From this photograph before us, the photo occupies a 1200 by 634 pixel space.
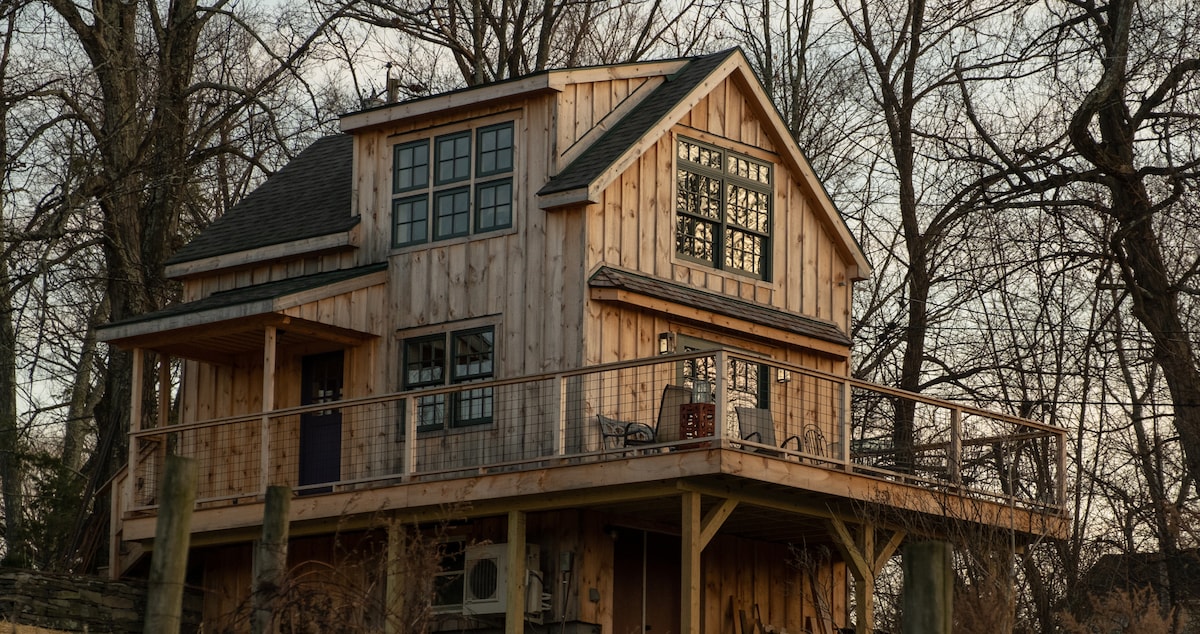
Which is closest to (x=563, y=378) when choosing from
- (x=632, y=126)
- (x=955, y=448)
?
(x=632, y=126)

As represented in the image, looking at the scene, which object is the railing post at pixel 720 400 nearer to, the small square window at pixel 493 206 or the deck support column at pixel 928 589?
the small square window at pixel 493 206

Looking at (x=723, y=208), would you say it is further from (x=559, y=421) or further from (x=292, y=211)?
(x=292, y=211)

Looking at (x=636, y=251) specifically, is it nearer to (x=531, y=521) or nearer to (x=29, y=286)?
(x=531, y=521)

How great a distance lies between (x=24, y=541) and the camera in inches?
1053

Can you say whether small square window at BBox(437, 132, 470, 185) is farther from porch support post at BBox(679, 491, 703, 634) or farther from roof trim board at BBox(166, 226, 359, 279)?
porch support post at BBox(679, 491, 703, 634)

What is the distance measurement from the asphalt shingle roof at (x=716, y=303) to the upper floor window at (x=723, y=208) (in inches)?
20.9

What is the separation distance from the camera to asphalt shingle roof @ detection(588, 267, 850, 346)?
20234 millimetres

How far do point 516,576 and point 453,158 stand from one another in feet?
17.6

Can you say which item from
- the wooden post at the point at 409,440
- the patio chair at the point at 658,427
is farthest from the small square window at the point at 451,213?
the patio chair at the point at 658,427

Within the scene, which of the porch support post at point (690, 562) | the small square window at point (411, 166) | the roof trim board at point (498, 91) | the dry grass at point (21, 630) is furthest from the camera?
the small square window at point (411, 166)

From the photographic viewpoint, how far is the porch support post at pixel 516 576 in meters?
19.2

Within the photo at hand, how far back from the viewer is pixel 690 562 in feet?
Result: 59.7

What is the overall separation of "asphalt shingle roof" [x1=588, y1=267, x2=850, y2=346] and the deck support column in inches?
434

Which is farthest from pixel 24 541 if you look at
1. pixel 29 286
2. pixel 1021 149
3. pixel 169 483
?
pixel 169 483
